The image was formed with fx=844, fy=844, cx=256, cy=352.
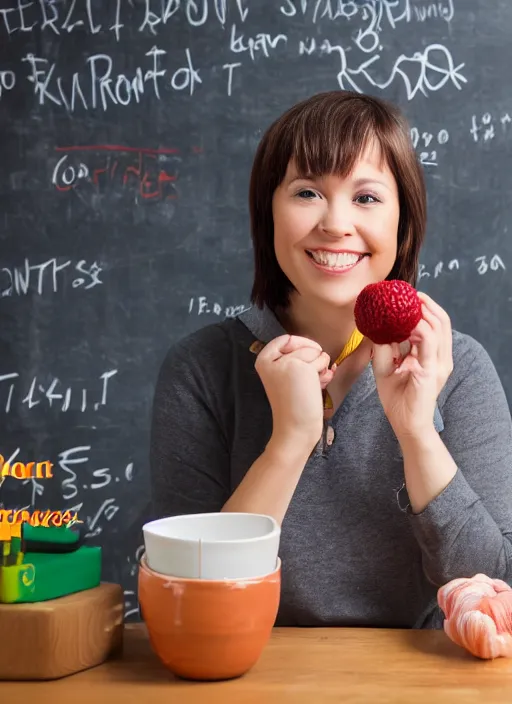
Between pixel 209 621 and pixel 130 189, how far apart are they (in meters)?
1.70

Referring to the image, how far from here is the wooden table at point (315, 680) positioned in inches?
26.8

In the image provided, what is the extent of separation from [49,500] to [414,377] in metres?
1.45

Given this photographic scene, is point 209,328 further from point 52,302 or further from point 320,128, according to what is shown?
point 52,302

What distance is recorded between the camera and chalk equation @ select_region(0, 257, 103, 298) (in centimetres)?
223

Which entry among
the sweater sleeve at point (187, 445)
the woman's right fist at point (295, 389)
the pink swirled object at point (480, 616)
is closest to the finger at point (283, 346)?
the woman's right fist at point (295, 389)

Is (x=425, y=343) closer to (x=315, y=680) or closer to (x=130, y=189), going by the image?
(x=315, y=680)

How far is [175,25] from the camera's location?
2215mm

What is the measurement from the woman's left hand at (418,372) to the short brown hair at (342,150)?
0.28 metres

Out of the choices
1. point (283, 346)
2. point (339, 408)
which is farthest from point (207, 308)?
point (283, 346)

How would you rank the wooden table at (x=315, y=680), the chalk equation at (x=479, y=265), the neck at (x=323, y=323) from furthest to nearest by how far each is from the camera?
the chalk equation at (x=479, y=265), the neck at (x=323, y=323), the wooden table at (x=315, y=680)

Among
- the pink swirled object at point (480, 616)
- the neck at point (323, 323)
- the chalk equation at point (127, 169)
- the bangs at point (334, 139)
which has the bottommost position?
the pink swirled object at point (480, 616)

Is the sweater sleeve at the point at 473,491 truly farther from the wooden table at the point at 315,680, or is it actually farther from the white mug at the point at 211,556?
the white mug at the point at 211,556

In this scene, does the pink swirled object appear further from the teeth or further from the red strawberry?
the teeth

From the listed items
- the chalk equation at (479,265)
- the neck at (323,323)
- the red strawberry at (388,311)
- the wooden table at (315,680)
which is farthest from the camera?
the chalk equation at (479,265)
